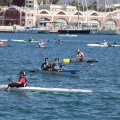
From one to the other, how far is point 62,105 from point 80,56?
30.3 m

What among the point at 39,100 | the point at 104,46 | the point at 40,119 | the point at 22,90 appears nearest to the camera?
the point at 40,119

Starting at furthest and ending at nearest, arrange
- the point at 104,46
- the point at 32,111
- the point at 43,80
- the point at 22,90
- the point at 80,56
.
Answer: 1. the point at 104,46
2. the point at 80,56
3. the point at 43,80
4. the point at 22,90
5. the point at 32,111

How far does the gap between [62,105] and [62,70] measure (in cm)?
1475

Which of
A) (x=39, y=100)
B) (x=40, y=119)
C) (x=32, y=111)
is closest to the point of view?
(x=40, y=119)

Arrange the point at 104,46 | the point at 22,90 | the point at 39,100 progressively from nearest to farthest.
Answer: the point at 39,100 < the point at 22,90 < the point at 104,46

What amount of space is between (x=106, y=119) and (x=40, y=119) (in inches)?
128

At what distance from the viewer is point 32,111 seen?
3353 cm

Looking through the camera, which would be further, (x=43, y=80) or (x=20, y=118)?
(x=43, y=80)

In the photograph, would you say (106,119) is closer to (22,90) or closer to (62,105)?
(62,105)

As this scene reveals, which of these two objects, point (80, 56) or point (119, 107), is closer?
point (119, 107)

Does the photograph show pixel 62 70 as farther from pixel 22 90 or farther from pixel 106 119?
pixel 106 119

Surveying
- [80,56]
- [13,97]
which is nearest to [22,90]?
[13,97]

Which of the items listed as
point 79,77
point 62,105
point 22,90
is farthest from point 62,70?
point 62,105

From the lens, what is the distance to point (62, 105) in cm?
3562
